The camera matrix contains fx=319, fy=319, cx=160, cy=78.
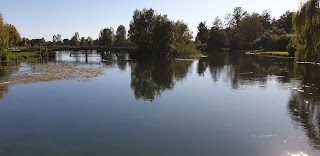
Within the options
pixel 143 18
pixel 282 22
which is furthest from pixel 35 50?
pixel 282 22

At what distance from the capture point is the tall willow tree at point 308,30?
4666cm

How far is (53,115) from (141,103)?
6.95 meters

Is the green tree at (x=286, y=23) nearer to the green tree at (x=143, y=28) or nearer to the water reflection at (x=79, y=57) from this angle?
the green tree at (x=143, y=28)

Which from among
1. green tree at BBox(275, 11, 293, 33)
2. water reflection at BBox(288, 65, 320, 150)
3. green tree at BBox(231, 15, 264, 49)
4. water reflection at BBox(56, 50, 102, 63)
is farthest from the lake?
green tree at BBox(275, 11, 293, 33)

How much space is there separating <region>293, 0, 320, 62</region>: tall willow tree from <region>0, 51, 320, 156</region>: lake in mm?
16041

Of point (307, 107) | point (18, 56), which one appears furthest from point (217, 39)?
point (307, 107)

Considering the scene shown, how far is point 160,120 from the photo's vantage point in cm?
2020

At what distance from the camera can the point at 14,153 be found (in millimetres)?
14688

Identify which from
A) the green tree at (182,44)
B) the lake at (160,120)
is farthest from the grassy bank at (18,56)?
the lake at (160,120)

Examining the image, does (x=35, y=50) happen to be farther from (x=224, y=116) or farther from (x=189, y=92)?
(x=224, y=116)

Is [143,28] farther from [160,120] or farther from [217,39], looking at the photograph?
[160,120]

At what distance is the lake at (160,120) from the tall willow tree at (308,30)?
16041mm

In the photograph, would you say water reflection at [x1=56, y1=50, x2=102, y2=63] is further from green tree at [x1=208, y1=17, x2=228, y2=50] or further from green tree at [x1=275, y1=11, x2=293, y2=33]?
green tree at [x1=275, y1=11, x2=293, y2=33]

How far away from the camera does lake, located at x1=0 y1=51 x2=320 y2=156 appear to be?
15.2 m
